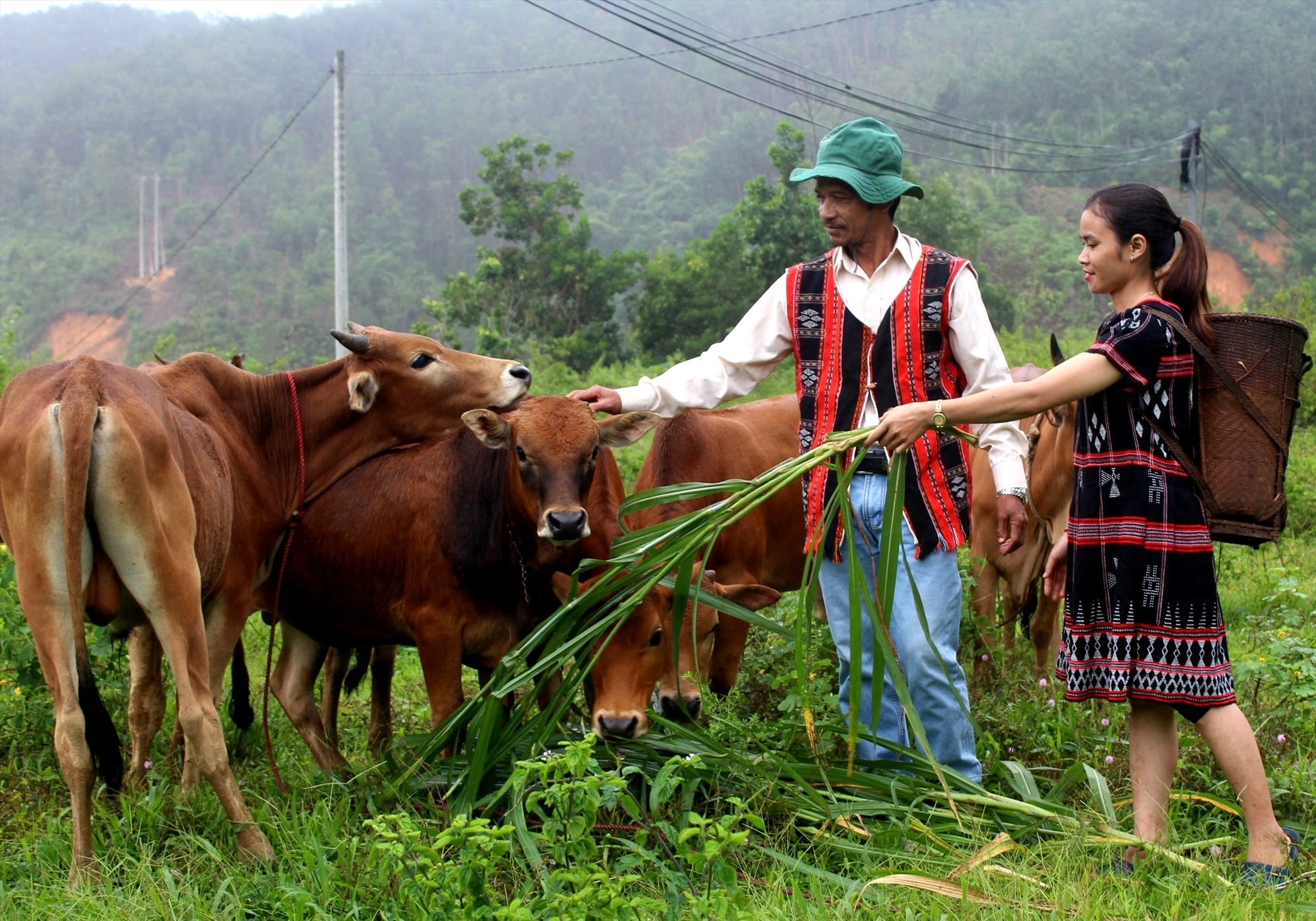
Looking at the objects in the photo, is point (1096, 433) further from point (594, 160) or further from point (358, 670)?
point (594, 160)

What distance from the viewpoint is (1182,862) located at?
12.2 ft

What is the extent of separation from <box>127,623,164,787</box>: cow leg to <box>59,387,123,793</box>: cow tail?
1165 mm

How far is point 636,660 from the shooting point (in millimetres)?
4828

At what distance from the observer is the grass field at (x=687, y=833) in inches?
134

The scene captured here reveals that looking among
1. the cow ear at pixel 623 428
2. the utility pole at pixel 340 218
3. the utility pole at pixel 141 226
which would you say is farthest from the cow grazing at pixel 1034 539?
the utility pole at pixel 141 226

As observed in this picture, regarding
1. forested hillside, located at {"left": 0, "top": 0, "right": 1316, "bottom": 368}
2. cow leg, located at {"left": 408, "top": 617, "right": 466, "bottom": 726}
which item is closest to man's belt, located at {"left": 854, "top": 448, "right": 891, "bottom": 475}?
cow leg, located at {"left": 408, "top": 617, "right": 466, "bottom": 726}

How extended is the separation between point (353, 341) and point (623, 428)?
123cm

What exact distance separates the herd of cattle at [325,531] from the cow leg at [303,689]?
1 centimetres

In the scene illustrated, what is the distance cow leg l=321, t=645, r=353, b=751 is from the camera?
19.9 ft

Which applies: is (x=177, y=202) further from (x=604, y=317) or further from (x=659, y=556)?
(x=659, y=556)

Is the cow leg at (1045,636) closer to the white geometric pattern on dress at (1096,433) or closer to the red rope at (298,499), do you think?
the white geometric pattern on dress at (1096,433)

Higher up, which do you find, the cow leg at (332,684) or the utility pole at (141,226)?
the utility pole at (141,226)

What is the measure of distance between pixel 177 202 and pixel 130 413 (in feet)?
221

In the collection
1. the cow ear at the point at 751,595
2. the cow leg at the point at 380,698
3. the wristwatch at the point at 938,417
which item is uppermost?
the wristwatch at the point at 938,417
